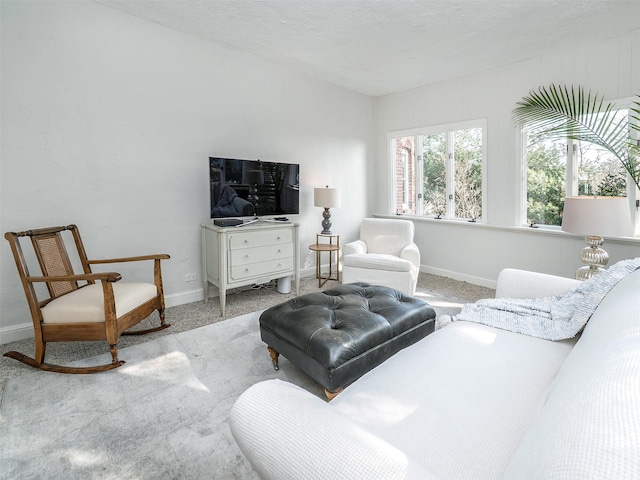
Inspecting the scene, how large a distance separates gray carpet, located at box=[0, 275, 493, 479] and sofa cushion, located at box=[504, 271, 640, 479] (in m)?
1.20

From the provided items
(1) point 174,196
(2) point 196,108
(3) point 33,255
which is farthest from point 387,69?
(3) point 33,255

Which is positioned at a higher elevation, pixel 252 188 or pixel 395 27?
pixel 395 27

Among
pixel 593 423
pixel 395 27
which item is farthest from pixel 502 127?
pixel 593 423

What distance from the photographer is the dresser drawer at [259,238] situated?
3.34 metres

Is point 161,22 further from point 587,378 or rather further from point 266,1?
point 587,378

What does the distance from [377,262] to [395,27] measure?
2.23 meters

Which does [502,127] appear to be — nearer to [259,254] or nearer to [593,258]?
[593,258]

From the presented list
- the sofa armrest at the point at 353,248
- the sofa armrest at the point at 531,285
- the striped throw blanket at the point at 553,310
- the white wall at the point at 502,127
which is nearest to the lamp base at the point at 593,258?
the white wall at the point at 502,127

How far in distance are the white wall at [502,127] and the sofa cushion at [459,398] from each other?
2.54 m

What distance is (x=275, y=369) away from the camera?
7.29 feet

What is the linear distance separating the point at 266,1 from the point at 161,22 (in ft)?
3.67

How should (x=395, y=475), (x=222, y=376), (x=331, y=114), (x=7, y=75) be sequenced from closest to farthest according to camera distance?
(x=395, y=475) < (x=222, y=376) < (x=7, y=75) < (x=331, y=114)

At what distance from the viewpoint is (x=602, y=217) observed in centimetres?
245

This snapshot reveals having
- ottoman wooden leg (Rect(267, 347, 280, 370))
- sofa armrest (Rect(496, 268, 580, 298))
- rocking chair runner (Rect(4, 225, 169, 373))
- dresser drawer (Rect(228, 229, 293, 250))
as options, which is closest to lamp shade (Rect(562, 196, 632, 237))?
sofa armrest (Rect(496, 268, 580, 298))
